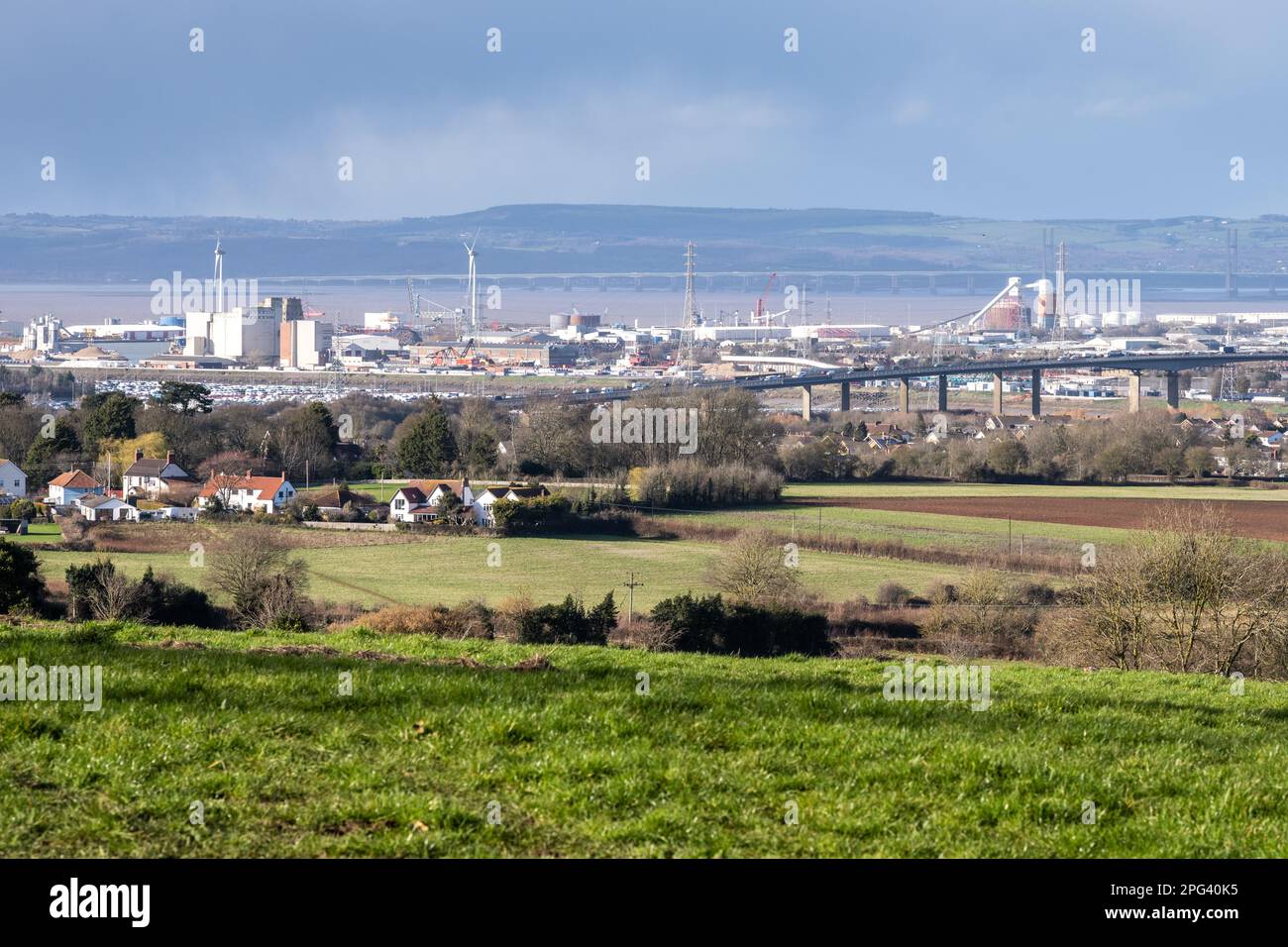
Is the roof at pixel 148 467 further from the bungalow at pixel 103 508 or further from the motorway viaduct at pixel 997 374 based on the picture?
the motorway viaduct at pixel 997 374

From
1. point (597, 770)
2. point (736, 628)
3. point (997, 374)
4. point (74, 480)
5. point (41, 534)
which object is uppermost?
point (997, 374)

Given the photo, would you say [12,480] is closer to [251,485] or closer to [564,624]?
[251,485]

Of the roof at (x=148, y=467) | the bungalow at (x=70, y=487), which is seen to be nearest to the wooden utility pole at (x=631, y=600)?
the bungalow at (x=70, y=487)

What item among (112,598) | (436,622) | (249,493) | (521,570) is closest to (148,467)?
(249,493)

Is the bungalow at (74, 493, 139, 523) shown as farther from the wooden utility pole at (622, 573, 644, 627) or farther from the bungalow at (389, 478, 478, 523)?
the wooden utility pole at (622, 573, 644, 627)

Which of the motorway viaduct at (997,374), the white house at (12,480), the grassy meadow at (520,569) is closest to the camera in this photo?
the grassy meadow at (520,569)
